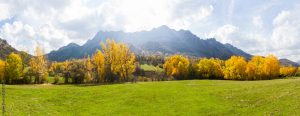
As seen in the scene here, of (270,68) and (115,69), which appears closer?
(115,69)

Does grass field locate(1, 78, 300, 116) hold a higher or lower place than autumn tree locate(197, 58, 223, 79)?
lower

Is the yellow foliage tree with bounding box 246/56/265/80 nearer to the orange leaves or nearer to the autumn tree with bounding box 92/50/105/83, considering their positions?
the orange leaves

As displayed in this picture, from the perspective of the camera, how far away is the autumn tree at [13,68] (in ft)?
406

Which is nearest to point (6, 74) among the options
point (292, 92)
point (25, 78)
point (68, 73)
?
point (25, 78)

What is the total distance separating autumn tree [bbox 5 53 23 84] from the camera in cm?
12375

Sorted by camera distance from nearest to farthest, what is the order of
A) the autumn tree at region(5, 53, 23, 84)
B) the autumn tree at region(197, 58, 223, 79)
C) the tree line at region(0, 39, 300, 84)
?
the tree line at region(0, 39, 300, 84) → the autumn tree at region(5, 53, 23, 84) → the autumn tree at region(197, 58, 223, 79)

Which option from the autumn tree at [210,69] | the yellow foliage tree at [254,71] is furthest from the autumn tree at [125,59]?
the yellow foliage tree at [254,71]

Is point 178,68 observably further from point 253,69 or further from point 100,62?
point 100,62

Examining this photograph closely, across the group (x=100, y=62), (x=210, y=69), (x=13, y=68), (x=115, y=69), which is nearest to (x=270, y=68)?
(x=210, y=69)

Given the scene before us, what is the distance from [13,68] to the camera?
124 m

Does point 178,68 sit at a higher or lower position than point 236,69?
higher

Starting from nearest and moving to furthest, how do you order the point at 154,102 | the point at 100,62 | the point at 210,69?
the point at 154,102 < the point at 100,62 < the point at 210,69

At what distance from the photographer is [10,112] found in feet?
142

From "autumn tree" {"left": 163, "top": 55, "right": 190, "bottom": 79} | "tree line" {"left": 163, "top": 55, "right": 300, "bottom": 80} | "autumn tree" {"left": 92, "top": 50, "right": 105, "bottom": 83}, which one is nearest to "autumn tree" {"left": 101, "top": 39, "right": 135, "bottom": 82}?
"autumn tree" {"left": 92, "top": 50, "right": 105, "bottom": 83}
